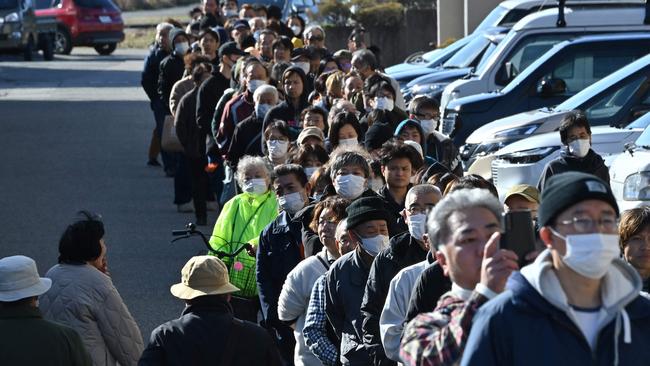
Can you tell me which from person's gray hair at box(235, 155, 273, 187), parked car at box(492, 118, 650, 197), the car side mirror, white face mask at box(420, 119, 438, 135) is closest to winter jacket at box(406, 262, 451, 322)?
person's gray hair at box(235, 155, 273, 187)

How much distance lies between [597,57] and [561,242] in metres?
14.3

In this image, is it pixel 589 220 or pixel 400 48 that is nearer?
pixel 589 220

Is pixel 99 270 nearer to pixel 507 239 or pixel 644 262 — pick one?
pixel 644 262

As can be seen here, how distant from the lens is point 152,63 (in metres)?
22.0

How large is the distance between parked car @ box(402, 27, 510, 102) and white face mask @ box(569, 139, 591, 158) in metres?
10.4

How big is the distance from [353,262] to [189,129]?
9.44 meters

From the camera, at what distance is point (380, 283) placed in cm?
732

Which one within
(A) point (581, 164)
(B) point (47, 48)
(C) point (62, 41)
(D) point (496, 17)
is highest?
(A) point (581, 164)

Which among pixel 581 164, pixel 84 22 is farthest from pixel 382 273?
pixel 84 22

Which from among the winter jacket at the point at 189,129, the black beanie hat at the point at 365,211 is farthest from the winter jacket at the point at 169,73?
the black beanie hat at the point at 365,211

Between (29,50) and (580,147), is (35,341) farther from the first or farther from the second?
(29,50)

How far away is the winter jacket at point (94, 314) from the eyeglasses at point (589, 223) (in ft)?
12.9

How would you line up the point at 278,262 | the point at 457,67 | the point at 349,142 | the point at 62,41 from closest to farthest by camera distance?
the point at 278,262
the point at 349,142
the point at 457,67
the point at 62,41

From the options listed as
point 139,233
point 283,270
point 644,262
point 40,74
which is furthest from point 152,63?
point 40,74
